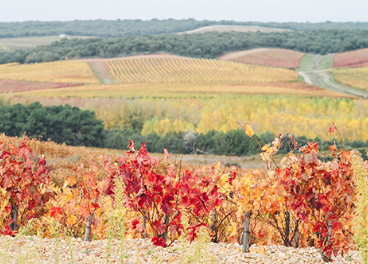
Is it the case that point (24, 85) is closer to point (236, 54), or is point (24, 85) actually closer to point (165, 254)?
point (236, 54)

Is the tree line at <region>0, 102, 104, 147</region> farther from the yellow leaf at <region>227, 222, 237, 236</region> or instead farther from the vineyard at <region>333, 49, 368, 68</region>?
the vineyard at <region>333, 49, 368, 68</region>

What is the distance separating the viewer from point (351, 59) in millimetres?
81000

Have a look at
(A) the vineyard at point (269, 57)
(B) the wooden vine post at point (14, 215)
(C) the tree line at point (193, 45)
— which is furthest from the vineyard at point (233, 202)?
(C) the tree line at point (193, 45)

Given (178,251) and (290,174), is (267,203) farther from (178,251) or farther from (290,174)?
(178,251)

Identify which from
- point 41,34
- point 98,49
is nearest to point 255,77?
point 98,49

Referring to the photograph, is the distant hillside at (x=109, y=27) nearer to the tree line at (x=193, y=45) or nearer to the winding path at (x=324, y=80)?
the tree line at (x=193, y=45)

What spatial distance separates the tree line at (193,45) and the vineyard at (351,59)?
261 inches

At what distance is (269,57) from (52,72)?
47.2 m

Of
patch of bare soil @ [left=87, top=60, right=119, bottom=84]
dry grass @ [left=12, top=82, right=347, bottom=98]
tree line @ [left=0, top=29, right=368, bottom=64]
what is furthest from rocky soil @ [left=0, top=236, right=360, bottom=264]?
tree line @ [left=0, top=29, right=368, bottom=64]

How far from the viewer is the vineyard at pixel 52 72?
6034cm

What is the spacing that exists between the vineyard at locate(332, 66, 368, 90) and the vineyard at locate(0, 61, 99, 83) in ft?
137

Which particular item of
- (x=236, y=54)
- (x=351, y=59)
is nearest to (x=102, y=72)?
(x=236, y=54)

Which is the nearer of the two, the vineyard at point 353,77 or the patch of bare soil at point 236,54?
the vineyard at point 353,77

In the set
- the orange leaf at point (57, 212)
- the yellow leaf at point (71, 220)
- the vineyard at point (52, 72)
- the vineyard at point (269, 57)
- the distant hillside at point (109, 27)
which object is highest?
the distant hillside at point (109, 27)
